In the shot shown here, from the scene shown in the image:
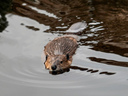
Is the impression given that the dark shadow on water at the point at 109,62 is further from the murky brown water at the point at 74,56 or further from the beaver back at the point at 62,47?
the beaver back at the point at 62,47

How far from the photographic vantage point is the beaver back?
5.54m

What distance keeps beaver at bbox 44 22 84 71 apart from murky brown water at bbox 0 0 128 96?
14 cm

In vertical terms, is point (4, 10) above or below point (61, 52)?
above

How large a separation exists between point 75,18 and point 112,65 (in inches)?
118

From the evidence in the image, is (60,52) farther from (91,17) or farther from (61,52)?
(91,17)

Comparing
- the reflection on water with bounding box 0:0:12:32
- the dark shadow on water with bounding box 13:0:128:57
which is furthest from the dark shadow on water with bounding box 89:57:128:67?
the reflection on water with bounding box 0:0:12:32

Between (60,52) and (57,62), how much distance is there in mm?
513

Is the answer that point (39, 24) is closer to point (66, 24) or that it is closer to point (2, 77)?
point (66, 24)

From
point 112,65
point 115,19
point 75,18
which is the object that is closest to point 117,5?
point 115,19

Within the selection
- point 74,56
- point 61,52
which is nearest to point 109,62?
point 74,56

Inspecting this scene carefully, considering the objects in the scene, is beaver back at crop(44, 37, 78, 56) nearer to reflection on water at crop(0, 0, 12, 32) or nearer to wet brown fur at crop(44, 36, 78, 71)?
wet brown fur at crop(44, 36, 78, 71)

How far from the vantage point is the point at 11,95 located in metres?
4.07

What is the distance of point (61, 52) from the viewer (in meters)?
5.50

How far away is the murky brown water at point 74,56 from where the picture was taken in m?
4.29
